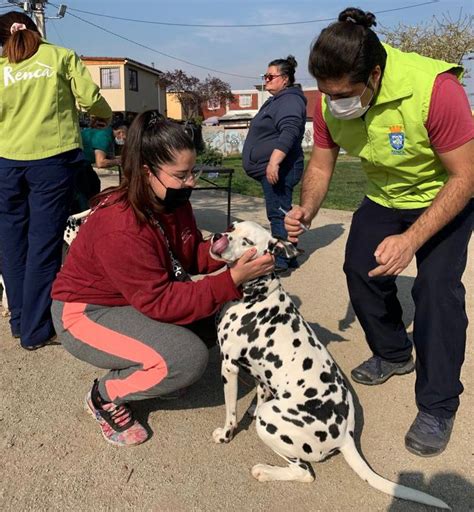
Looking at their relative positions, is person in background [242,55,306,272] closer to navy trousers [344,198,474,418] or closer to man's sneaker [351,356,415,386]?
man's sneaker [351,356,415,386]

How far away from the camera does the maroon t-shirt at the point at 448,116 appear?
2.77 m

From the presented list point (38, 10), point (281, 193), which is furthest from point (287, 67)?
point (38, 10)

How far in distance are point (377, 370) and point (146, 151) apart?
8.01ft

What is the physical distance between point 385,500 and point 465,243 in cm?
159

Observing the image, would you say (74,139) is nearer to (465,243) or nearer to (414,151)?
(414,151)

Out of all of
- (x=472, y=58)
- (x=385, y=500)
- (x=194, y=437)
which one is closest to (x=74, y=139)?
(x=194, y=437)

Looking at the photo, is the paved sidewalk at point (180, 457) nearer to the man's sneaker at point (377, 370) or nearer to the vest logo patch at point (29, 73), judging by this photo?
the man's sneaker at point (377, 370)

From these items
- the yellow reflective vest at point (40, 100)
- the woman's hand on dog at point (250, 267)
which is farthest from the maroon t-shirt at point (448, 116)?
the yellow reflective vest at point (40, 100)

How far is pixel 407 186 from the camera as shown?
10.8 ft

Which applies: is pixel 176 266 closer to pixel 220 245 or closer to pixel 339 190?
pixel 220 245

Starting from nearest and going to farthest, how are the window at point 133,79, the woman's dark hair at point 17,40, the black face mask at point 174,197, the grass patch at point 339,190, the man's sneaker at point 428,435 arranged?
the black face mask at point 174,197 < the man's sneaker at point 428,435 < the woman's dark hair at point 17,40 < the grass patch at point 339,190 < the window at point 133,79

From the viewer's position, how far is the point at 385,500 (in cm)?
271

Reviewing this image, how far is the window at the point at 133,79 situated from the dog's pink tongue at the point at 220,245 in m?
48.8

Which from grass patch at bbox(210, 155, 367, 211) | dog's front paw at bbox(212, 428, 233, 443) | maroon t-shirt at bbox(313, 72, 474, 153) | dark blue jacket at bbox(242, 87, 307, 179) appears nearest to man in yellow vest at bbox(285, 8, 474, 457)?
maroon t-shirt at bbox(313, 72, 474, 153)
